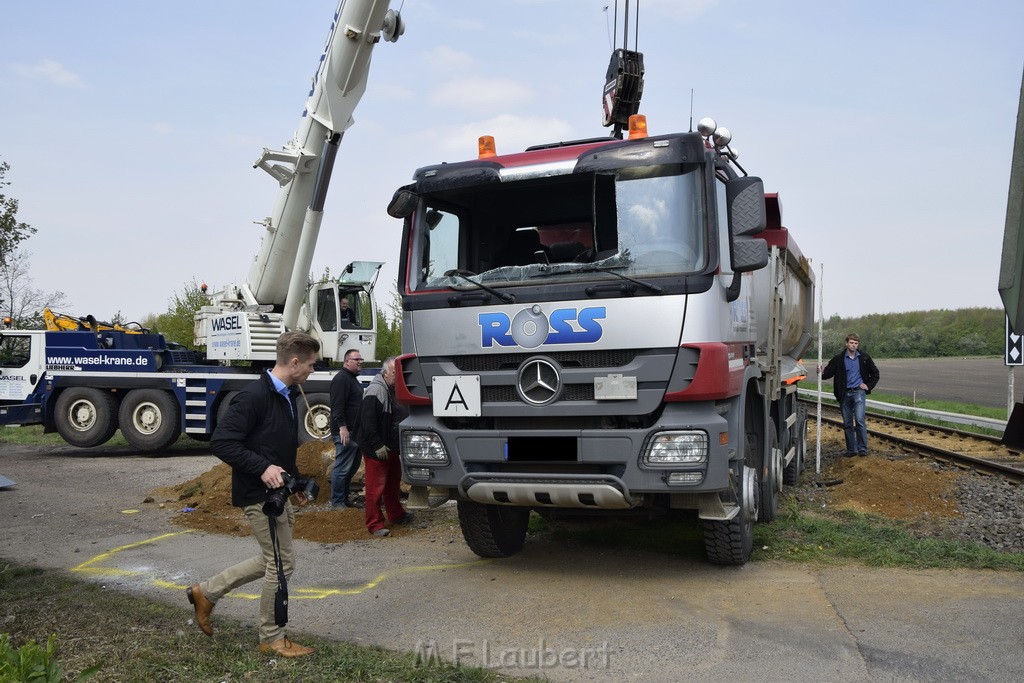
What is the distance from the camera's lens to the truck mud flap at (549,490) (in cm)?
574

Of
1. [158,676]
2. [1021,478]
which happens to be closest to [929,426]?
[1021,478]

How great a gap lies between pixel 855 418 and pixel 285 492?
10.7 m

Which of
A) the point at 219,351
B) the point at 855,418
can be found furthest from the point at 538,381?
the point at 219,351

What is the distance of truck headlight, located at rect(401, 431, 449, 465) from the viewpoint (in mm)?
6266

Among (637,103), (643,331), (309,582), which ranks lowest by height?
(309,582)

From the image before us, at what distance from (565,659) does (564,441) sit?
1.55 meters

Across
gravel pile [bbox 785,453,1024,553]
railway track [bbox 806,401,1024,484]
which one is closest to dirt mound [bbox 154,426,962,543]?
gravel pile [bbox 785,453,1024,553]

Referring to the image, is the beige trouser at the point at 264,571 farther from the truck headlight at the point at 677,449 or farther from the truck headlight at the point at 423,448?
the truck headlight at the point at 677,449

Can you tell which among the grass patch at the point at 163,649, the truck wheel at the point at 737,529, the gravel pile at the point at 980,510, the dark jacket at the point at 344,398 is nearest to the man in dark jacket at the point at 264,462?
the grass patch at the point at 163,649

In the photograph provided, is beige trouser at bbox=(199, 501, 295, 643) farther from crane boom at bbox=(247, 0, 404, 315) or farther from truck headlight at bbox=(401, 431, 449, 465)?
crane boom at bbox=(247, 0, 404, 315)

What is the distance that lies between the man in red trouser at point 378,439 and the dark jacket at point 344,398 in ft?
1.96

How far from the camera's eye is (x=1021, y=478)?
11.0 meters

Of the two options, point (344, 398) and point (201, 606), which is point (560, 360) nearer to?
point (201, 606)

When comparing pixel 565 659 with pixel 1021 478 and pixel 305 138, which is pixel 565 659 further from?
pixel 305 138
